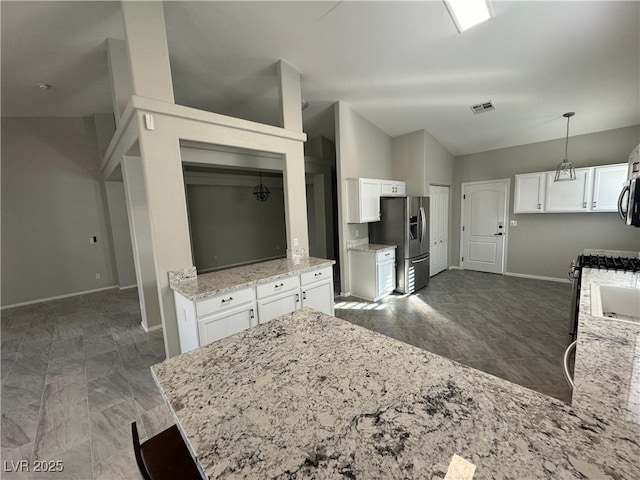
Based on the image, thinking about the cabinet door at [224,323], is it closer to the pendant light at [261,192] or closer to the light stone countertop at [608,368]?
the light stone countertop at [608,368]

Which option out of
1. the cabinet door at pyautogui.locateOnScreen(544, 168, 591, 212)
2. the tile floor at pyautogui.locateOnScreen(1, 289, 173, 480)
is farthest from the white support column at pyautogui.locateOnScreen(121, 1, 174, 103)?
the cabinet door at pyautogui.locateOnScreen(544, 168, 591, 212)

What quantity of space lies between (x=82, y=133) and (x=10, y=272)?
282cm

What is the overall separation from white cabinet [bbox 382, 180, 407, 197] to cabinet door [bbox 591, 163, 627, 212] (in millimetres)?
2984

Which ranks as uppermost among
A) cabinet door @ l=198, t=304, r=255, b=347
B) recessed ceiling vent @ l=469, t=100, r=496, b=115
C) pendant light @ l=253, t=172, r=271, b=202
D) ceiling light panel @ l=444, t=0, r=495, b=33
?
ceiling light panel @ l=444, t=0, r=495, b=33

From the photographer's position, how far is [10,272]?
4.59m

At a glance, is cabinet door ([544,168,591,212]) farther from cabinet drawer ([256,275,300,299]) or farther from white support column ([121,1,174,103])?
white support column ([121,1,174,103])

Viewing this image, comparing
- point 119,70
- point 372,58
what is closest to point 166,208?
Answer: point 119,70

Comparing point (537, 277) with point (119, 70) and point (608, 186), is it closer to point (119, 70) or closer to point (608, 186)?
point (608, 186)

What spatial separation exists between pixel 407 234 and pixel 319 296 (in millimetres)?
2162

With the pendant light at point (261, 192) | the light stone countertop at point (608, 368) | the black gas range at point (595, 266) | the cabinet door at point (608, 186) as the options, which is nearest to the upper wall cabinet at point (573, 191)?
the cabinet door at point (608, 186)

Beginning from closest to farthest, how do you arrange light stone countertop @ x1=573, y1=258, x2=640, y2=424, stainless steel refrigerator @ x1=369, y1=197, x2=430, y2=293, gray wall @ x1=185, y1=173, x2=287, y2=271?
light stone countertop @ x1=573, y1=258, x2=640, y2=424 < stainless steel refrigerator @ x1=369, y1=197, x2=430, y2=293 < gray wall @ x1=185, y1=173, x2=287, y2=271

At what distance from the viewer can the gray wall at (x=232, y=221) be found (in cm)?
655

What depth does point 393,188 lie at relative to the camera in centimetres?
497

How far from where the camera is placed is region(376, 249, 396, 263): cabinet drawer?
4.32 m
